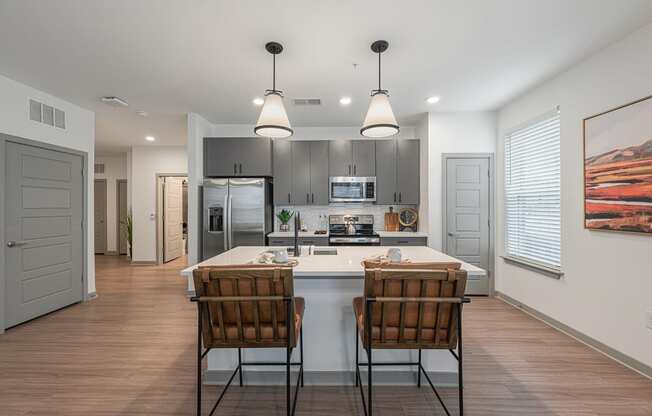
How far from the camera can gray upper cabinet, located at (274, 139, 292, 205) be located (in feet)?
15.5

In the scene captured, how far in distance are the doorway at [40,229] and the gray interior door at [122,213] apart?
4067 millimetres

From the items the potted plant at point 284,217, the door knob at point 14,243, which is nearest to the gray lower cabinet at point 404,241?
the potted plant at point 284,217

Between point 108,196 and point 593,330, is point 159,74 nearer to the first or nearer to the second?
point 593,330

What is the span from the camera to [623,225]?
7.88 ft

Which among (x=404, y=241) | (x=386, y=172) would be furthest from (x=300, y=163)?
(x=404, y=241)

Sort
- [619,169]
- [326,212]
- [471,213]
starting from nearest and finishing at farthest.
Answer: [619,169], [471,213], [326,212]

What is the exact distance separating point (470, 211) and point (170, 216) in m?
6.29

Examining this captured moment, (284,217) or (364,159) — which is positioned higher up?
(364,159)

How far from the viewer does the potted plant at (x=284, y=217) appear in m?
4.84

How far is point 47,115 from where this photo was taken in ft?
11.7

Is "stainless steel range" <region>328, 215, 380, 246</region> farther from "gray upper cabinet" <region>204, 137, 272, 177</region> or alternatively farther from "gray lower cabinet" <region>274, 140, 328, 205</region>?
"gray upper cabinet" <region>204, 137, 272, 177</region>

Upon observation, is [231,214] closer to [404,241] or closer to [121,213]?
[404,241]

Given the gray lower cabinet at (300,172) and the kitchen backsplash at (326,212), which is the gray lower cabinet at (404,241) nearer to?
the kitchen backsplash at (326,212)

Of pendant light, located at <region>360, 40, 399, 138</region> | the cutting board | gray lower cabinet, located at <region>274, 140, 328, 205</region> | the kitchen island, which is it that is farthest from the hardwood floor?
gray lower cabinet, located at <region>274, 140, 328, 205</region>
